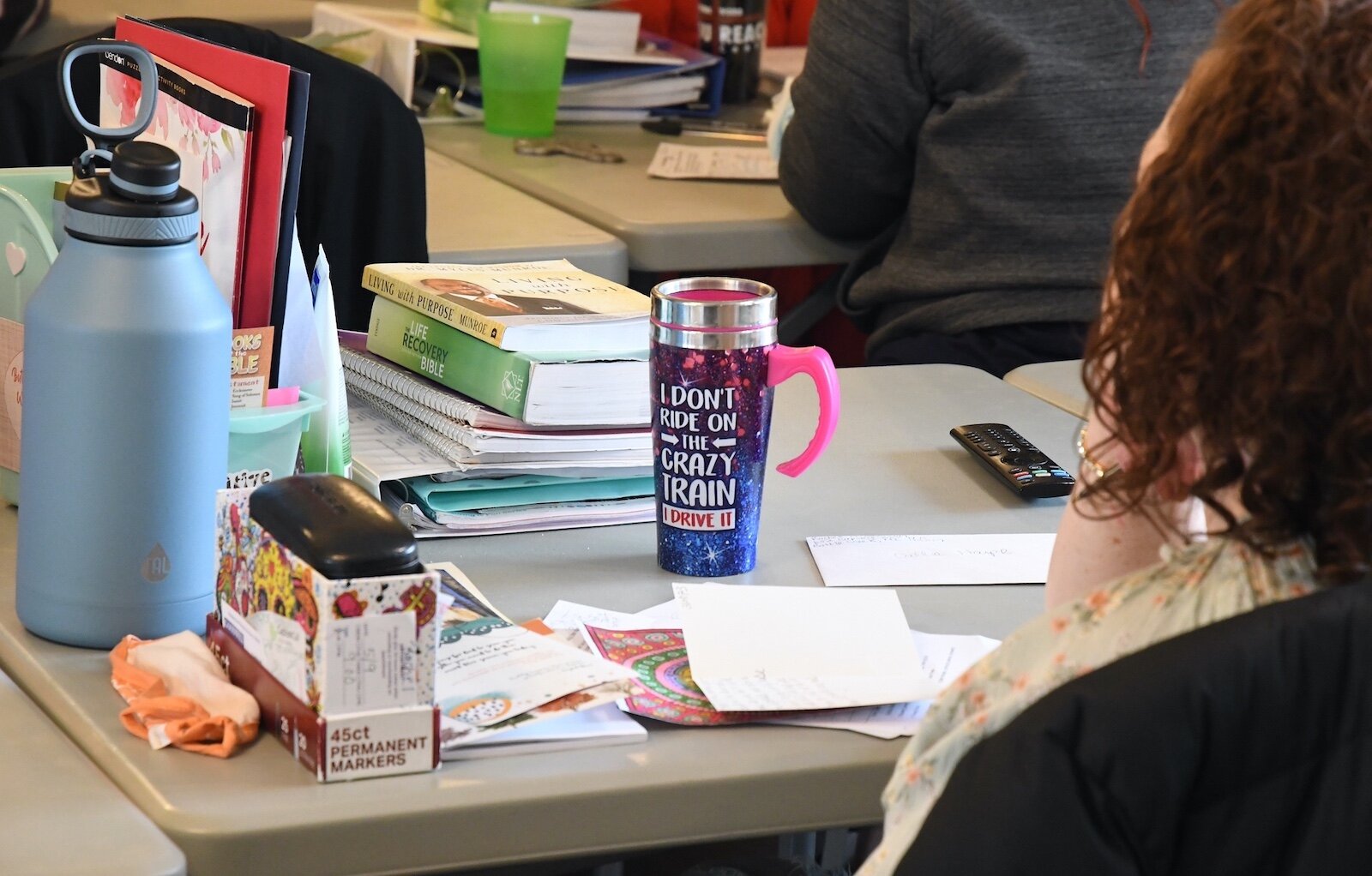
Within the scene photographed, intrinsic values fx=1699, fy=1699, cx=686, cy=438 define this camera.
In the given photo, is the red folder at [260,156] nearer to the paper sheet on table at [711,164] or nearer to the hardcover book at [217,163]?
the hardcover book at [217,163]

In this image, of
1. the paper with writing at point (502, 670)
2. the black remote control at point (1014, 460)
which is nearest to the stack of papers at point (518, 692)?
the paper with writing at point (502, 670)

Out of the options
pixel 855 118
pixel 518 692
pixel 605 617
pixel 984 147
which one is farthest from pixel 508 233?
pixel 518 692

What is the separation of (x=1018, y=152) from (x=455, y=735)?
4.49ft

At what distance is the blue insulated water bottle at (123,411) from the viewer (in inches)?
33.6

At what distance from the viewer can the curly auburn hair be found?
602mm

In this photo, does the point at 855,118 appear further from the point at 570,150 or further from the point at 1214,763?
the point at 1214,763

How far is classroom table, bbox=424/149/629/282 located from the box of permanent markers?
1.11 m

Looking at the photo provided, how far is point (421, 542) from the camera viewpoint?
3.60ft

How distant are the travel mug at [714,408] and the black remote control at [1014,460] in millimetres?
224

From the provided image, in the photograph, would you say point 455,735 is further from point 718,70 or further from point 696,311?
point 718,70

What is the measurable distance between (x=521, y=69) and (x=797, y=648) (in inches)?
69.4

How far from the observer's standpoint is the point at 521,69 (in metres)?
2.55

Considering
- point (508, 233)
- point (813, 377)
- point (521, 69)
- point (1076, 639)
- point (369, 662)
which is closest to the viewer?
point (1076, 639)

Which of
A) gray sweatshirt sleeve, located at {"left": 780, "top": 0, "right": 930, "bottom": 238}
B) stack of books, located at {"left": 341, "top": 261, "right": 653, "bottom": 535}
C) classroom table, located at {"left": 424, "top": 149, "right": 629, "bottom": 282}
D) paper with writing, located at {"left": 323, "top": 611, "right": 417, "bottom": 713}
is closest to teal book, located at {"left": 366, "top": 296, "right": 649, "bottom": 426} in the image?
stack of books, located at {"left": 341, "top": 261, "right": 653, "bottom": 535}
